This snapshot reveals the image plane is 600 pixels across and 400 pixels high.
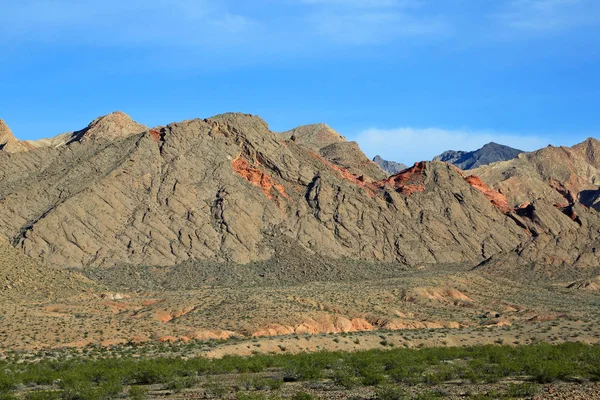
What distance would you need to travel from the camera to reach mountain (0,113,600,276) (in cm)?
9756

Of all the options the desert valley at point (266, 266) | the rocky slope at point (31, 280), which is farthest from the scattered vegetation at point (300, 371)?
the rocky slope at point (31, 280)

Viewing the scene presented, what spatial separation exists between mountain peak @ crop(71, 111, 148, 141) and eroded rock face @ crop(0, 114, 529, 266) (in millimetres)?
1179

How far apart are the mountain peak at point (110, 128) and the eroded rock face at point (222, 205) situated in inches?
46.4

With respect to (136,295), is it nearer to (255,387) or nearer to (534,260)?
(255,387)

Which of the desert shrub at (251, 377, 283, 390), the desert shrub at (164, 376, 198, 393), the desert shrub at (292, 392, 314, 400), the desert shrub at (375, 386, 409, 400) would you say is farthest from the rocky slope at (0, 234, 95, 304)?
the desert shrub at (375, 386, 409, 400)

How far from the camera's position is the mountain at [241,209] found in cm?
9756

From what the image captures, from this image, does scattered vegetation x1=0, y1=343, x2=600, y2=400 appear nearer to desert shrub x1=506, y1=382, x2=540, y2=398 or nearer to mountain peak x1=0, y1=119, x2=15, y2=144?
desert shrub x1=506, y1=382, x2=540, y2=398

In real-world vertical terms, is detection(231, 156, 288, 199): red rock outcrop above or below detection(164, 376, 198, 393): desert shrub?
above

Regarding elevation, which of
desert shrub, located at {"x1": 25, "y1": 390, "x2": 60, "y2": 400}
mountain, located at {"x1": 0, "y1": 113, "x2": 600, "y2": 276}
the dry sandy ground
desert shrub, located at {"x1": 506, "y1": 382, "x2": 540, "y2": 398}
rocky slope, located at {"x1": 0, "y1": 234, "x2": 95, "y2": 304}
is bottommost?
desert shrub, located at {"x1": 506, "y1": 382, "x2": 540, "y2": 398}

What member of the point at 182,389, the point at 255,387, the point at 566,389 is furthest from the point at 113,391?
the point at 566,389

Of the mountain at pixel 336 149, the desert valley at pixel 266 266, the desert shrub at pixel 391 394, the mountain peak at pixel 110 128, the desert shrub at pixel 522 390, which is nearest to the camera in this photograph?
the desert shrub at pixel 391 394

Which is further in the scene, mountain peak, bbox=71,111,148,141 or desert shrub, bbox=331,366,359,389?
mountain peak, bbox=71,111,148,141

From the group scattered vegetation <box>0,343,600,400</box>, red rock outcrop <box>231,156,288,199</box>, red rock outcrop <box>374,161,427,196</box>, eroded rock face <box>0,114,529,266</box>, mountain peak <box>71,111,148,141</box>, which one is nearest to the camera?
scattered vegetation <box>0,343,600,400</box>

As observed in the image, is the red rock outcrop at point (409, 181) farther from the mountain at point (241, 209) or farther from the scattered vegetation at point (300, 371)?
the scattered vegetation at point (300, 371)
